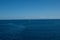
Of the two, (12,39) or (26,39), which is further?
(26,39)

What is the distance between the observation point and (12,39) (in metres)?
3.64

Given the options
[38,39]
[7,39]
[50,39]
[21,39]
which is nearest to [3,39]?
[7,39]

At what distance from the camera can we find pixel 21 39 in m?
3.94

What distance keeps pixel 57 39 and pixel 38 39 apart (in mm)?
Result: 854

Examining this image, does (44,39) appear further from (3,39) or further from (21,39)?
(3,39)

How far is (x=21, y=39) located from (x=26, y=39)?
24 cm

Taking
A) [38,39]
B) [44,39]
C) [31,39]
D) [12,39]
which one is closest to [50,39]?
[44,39]

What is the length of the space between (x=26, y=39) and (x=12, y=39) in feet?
2.25

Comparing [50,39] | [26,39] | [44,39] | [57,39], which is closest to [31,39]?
[26,39]

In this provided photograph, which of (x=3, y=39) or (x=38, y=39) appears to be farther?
(x=38, y=39)

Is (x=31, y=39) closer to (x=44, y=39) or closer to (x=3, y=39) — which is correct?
(x=44, y=39)

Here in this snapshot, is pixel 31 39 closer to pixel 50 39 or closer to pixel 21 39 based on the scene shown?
Result: pixel 21 39

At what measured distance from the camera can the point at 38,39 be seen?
4.06 meters

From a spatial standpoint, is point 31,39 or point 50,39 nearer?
point 50,39
